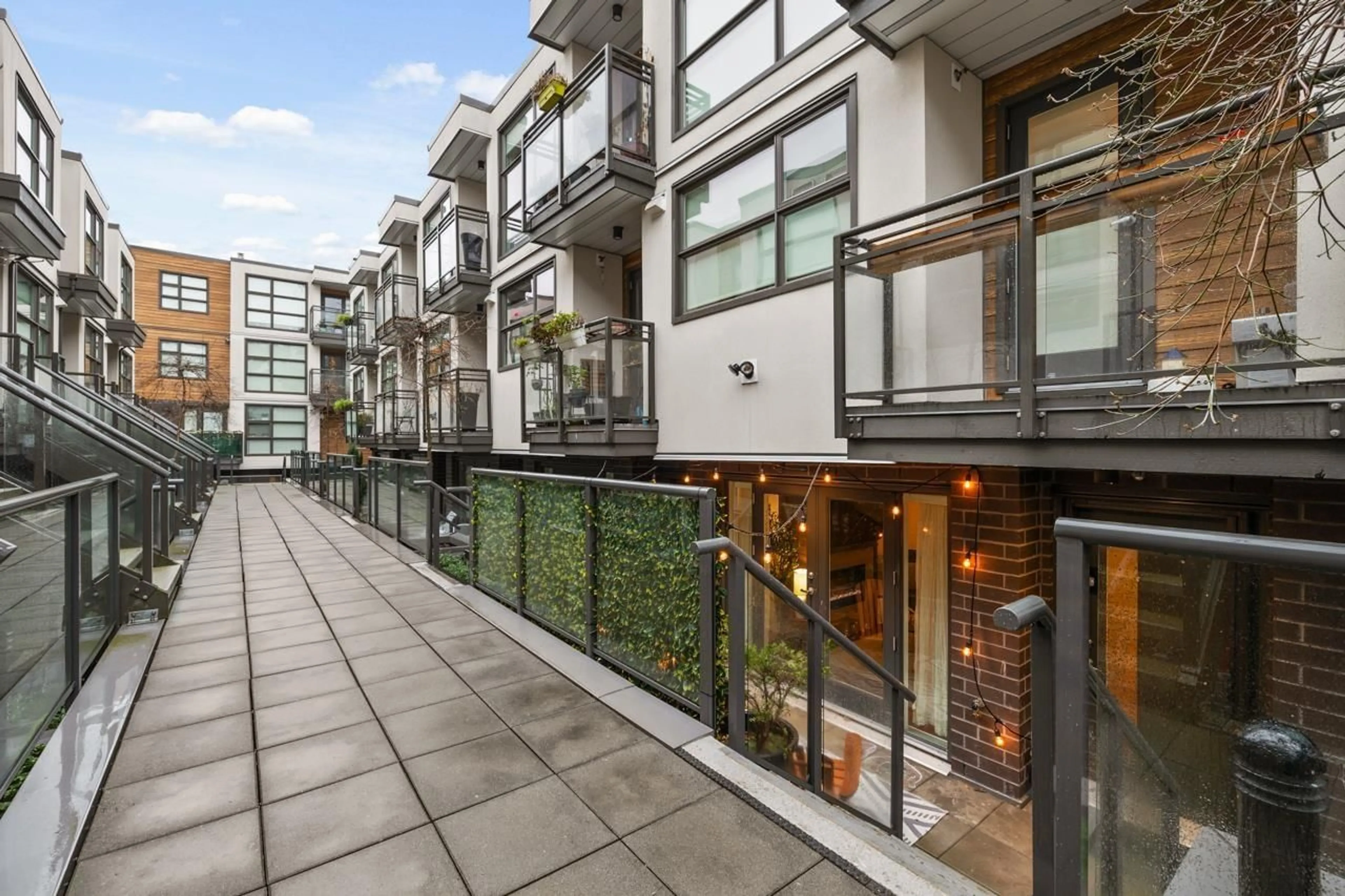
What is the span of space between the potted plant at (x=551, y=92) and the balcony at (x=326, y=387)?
21425 mm

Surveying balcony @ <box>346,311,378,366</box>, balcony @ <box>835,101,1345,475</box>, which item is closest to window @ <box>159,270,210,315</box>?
balcony @ <box>346,311,378,366</box>

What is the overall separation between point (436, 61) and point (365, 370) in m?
36.8

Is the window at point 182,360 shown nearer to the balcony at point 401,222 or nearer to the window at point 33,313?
the window at point 33,313

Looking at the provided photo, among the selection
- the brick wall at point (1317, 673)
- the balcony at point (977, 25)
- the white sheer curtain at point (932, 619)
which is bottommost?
the white sheer curtain at point (932, 619)

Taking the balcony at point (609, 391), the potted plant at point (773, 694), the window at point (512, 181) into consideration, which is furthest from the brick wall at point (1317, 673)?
the window at point (512, 181)

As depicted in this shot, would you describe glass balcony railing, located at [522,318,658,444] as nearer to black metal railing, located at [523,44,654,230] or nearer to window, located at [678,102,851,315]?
window, located at [678,102,851,315]

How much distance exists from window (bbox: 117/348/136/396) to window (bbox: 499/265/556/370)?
15365 mm

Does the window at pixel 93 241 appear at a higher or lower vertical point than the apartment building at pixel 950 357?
higher

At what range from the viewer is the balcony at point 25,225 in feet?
27.8

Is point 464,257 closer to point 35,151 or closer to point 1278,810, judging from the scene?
point 35,151

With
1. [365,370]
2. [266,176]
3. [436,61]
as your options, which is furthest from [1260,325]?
[266,176]

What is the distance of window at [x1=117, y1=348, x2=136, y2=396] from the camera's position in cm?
2012

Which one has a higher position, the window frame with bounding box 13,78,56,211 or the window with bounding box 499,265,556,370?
the window frame with bounding box 13,78,56,211

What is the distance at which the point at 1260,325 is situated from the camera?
2.57 m
